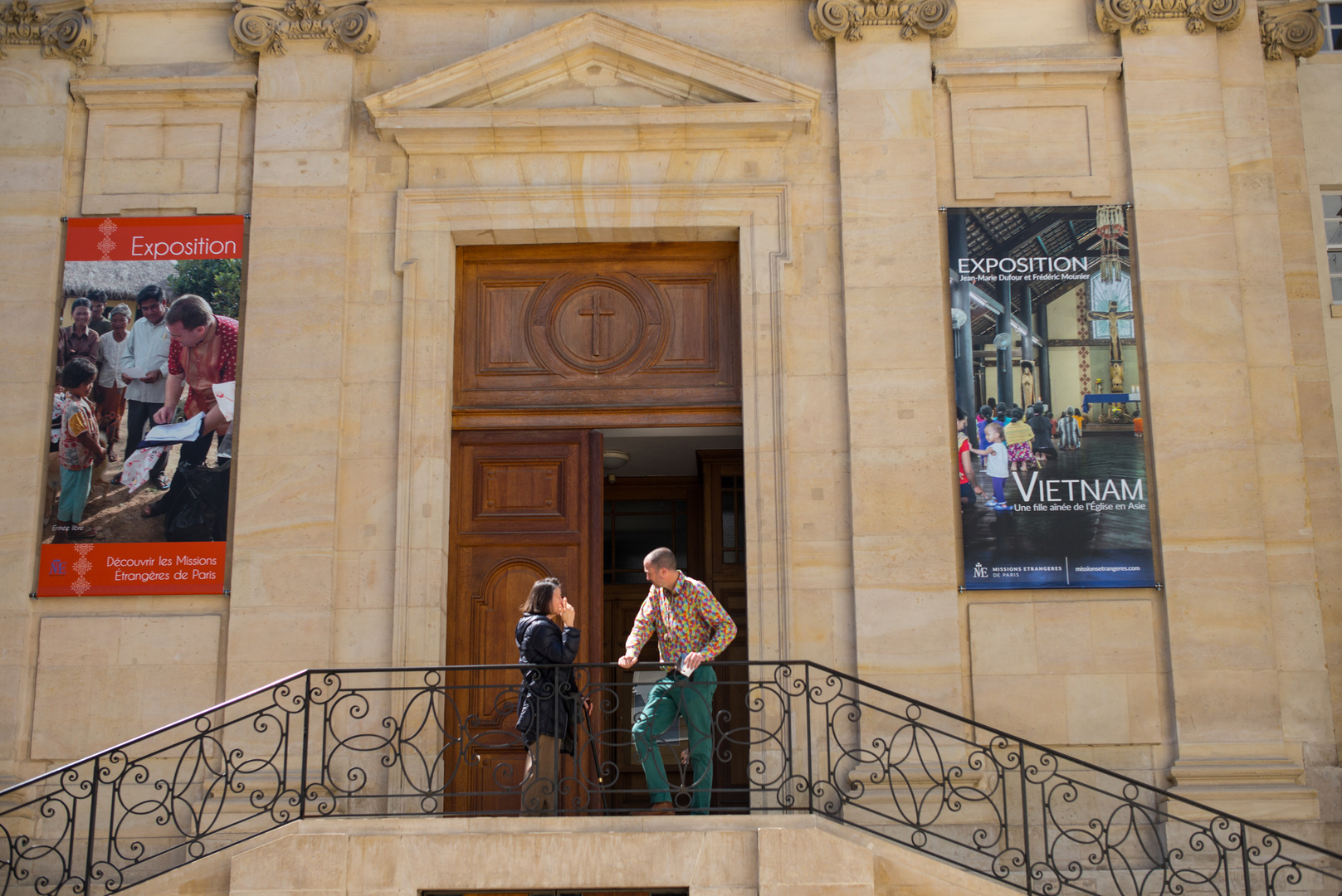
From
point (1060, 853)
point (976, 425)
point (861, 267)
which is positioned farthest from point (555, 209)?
point (1060, 853)

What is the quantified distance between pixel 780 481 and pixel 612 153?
2743mm

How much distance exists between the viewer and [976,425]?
930 cm

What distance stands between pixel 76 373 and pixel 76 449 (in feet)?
1.86

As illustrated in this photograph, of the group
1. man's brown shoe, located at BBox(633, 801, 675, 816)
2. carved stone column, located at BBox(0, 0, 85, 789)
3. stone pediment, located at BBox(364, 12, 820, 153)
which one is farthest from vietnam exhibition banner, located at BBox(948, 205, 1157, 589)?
carved stone column, located at BBox(0, 0, 85, 789)

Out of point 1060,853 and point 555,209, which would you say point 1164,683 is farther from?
point 555,209

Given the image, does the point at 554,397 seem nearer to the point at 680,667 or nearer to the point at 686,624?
the point at 686,624

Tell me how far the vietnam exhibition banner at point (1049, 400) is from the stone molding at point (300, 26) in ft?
15.2

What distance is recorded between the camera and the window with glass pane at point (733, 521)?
11211 mm

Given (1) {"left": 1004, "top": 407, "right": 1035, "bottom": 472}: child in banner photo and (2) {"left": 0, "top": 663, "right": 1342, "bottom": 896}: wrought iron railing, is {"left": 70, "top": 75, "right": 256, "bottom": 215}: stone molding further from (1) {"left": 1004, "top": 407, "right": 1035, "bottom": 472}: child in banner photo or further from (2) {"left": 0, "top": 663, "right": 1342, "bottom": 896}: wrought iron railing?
(1) {"left": 1004, "top": 407, "right": 1035, "bottom": 472}: child in banner photo

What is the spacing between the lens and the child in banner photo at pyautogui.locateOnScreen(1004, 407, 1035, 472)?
924cm

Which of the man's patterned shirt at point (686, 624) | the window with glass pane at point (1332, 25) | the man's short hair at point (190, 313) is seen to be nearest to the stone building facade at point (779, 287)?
the window with glass pane at point (1332, 25)

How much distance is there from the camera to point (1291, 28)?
32.8 feet

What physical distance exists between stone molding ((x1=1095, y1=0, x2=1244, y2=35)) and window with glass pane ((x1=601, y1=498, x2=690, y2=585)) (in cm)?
523

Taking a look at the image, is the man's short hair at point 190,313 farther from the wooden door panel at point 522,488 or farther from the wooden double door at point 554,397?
the wooden door panel at point 522,488
